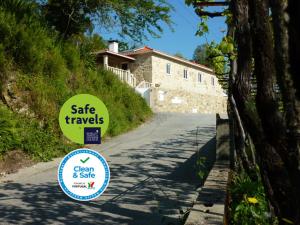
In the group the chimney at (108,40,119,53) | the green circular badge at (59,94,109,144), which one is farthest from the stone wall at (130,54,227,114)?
the green circular badge at (59,94,109,144)

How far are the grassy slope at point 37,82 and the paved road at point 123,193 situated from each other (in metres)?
1.02

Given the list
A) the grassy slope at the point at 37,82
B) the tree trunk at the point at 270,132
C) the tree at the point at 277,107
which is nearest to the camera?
the tree at the point at 277,107

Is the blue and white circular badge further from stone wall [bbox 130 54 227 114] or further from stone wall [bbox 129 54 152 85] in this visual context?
stone wall [bbox 129 54 152 85]

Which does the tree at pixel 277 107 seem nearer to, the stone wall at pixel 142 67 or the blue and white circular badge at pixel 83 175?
the blue and white circular badge at pixel 83 175

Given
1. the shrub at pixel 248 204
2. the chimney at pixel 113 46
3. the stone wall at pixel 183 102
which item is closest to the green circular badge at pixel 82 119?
the shrub at pixel 248 204

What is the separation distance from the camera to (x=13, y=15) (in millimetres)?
15492

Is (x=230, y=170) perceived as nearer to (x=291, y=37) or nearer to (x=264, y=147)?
(x=264, y=147)

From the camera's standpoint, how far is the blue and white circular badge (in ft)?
14.6

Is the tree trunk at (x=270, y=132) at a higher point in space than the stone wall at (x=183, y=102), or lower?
lower

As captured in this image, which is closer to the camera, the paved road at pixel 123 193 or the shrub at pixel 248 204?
the shrub at pixel 248 204

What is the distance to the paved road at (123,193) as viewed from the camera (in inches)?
261

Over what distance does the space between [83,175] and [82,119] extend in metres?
0.59

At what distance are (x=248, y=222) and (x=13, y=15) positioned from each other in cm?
1313

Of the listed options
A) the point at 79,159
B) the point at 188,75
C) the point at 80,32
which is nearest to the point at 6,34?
the point at 80,32
